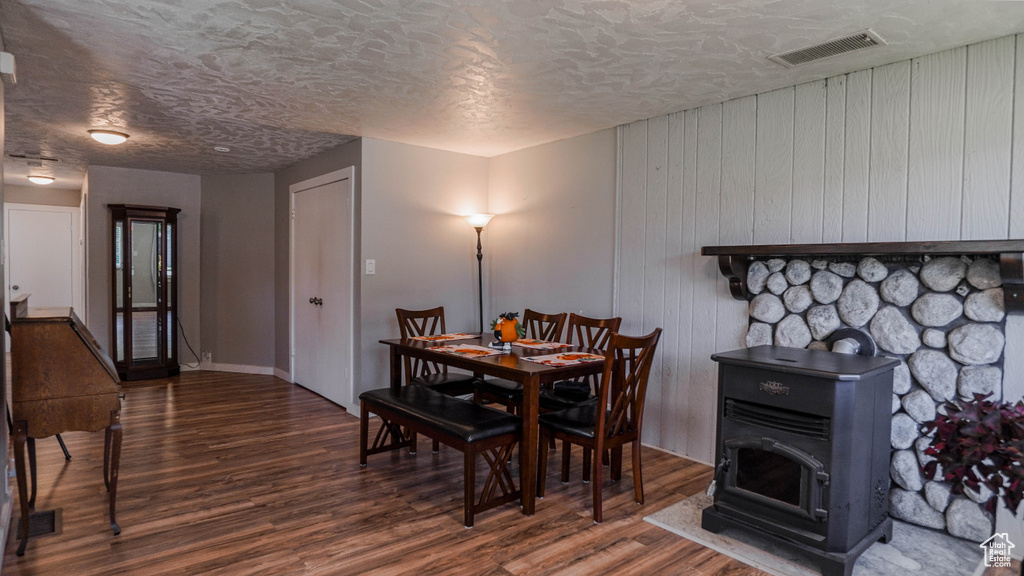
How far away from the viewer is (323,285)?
5074 millimetres

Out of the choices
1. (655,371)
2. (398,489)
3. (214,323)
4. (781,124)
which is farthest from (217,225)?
(781,124)

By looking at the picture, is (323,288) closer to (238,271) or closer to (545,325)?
(238,271)

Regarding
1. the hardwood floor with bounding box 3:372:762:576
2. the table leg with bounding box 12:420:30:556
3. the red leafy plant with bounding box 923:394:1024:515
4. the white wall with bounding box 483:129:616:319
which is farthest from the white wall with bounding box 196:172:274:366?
the red leafy plant with bounding box 923:394:1024:515

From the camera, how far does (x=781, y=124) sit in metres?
3.11

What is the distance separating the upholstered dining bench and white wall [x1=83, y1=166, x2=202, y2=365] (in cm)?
403

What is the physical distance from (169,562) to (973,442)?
281 cm

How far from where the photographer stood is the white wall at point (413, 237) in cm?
446

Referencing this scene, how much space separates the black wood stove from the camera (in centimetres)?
216

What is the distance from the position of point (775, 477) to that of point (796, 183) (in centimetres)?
157

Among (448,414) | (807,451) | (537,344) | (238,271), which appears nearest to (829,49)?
(807,451)

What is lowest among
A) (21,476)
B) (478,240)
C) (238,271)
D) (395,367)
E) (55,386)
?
(21,476)

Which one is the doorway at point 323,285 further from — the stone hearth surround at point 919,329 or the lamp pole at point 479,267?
the stone hearth surround at point 919,329

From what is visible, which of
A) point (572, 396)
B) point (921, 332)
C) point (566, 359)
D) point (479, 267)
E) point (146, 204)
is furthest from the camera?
point (146, 204)

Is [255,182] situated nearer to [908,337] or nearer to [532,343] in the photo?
[532,343]
